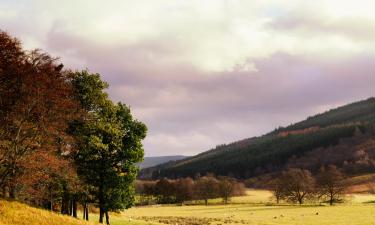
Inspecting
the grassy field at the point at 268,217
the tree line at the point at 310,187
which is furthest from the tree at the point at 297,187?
the grassy field at the point at 268,217

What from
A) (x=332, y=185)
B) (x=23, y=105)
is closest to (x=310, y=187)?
(x=332, y=185)

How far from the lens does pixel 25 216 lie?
1468 inches

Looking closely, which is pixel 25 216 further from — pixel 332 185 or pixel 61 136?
pixel 332 185

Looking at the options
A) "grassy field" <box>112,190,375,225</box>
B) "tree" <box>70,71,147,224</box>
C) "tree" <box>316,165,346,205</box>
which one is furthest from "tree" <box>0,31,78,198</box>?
"tree" <box>316,165,346,205</box>

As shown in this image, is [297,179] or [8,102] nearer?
[8,102]

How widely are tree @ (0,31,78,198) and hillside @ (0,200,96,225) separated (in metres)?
3.28

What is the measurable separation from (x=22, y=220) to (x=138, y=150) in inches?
806

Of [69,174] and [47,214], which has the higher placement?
[69,174]

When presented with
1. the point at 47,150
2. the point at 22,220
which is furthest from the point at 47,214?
Answer: the point at 47,150

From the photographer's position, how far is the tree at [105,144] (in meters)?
51.9

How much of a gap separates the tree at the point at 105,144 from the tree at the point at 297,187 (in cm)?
11384

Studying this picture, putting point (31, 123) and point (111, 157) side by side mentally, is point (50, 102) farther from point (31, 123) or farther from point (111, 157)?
point (111, 157)

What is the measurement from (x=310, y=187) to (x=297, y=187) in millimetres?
5007

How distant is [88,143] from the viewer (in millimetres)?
51719
